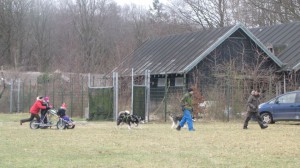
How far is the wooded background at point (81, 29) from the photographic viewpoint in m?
64.5

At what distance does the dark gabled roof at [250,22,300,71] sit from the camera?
38375 mm

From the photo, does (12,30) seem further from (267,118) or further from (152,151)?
(152,151)

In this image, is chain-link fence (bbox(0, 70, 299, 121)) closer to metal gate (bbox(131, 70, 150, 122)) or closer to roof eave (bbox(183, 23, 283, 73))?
metal gate (bbox(131, 70, 150, 122))

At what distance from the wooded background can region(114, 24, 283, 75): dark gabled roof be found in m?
17.8

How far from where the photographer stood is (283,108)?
2756cm

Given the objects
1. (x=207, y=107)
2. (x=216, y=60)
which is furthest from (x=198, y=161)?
(x=216, y=60)

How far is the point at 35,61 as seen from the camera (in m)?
76.1

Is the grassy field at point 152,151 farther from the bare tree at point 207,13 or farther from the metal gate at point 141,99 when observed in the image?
the bare tree at point 207,13

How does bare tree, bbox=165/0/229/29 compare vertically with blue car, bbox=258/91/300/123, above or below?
above

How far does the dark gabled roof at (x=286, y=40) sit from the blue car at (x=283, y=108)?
9.03 meters

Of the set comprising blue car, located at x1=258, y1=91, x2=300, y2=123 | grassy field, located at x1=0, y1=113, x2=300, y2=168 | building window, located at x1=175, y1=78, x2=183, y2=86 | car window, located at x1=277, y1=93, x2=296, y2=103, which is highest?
building window, located at x1=175, y1=78, x2=183, y2=86

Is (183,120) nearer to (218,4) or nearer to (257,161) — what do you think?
(257,161)

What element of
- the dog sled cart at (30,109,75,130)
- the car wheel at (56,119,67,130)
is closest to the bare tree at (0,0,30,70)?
the dog sled cart at (30,109,75,130)

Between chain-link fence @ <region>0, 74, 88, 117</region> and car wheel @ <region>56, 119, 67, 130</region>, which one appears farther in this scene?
chain-link fence @ <region>0, 74, 88, 117</region>
